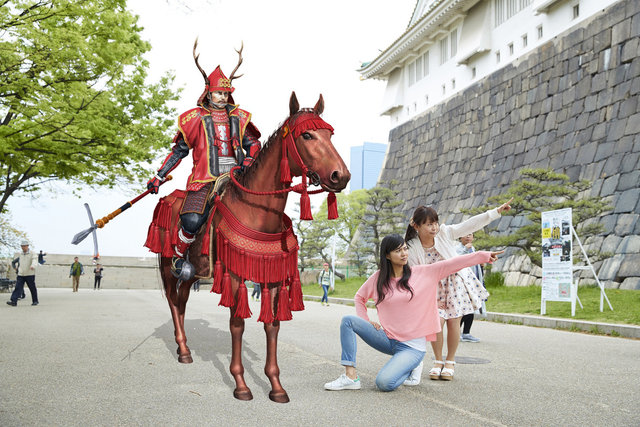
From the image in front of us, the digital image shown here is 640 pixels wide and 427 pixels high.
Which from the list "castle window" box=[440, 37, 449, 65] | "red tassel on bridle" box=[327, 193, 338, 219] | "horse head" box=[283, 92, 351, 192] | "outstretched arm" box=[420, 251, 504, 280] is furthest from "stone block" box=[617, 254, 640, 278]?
"castle window" box=[440, 37, 449, 65]

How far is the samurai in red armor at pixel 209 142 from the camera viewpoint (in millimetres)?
5305

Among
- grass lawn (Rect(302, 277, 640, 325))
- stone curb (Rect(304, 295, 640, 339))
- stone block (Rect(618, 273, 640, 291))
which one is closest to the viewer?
stone curb (Rect(304, 295, 640, 339))

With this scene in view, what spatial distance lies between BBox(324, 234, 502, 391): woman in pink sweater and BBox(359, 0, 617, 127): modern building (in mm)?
19648

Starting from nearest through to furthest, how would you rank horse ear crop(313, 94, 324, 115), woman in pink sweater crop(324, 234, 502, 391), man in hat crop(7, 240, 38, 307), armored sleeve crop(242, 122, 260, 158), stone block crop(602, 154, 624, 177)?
horse ear crop(313, 94, 324, 115)
woman in pink sweater crop(324, 234, 502, 391)
armored sleeve crop(242, 122, 260, 158)
man in hat crop(7, 240, 38, 307)
stone block crop(602, 154, 624, 177)

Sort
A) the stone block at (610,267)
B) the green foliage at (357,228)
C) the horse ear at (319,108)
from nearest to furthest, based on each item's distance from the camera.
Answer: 1. the horse ear at (319,108)
2. the stone block at (610,267)
3. the green foliage at (357,228)

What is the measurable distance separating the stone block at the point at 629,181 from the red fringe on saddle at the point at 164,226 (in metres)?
15.7

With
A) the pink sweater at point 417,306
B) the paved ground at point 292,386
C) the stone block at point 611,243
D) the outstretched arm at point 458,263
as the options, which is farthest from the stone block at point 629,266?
the pink sweater at point 417,306

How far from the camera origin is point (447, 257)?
532 cm

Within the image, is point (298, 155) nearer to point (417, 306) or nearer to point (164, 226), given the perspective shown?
point (417, 306)

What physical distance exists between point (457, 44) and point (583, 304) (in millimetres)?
19524

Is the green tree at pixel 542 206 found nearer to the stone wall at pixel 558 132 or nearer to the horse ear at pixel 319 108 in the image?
the stone wall at pixel 558 132

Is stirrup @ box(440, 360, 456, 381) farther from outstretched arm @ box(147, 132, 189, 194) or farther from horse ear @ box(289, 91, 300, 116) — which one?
outstretched arm @ box(147, 132, 189, 194)

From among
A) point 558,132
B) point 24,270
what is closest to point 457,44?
point 558,132

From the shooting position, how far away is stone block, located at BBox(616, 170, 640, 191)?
17047mm
